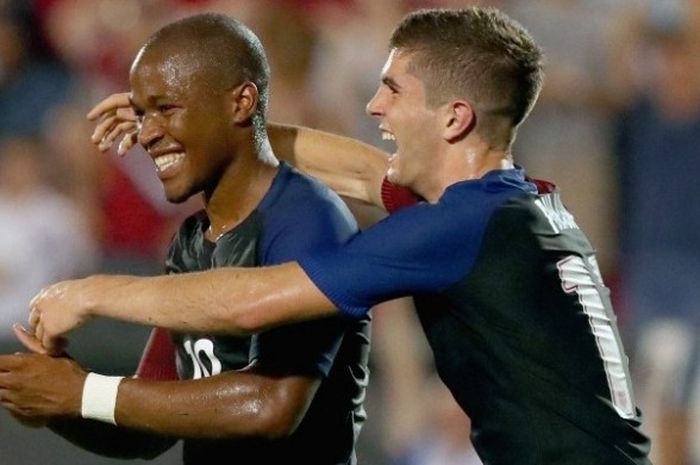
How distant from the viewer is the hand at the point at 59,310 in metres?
3.62

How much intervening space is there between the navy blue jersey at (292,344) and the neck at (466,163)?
0.27 metres

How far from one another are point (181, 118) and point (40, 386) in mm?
732

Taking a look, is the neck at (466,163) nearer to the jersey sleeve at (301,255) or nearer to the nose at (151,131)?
the jersey sleeve at (301,255)

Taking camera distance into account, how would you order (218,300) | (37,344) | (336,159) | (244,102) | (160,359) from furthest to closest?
(336,159)
(160,359)
(244,102)
(37,344)
(218,300)

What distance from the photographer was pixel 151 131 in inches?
151

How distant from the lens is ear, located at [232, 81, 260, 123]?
12.7 ft

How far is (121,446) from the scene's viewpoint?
165 inches

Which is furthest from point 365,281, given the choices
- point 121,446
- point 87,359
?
point 87,359

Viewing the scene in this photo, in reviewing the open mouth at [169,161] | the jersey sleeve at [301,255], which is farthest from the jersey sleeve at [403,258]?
the open mouth at [169,161]

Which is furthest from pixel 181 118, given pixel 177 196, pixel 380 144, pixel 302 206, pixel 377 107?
pixel 380 144

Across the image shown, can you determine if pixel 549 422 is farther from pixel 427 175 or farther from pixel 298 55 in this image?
pixel 298 55

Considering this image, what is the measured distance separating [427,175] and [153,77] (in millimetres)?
716

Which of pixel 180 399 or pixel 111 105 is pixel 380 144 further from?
pixel 180 399

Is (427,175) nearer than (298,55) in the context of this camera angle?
Yes
